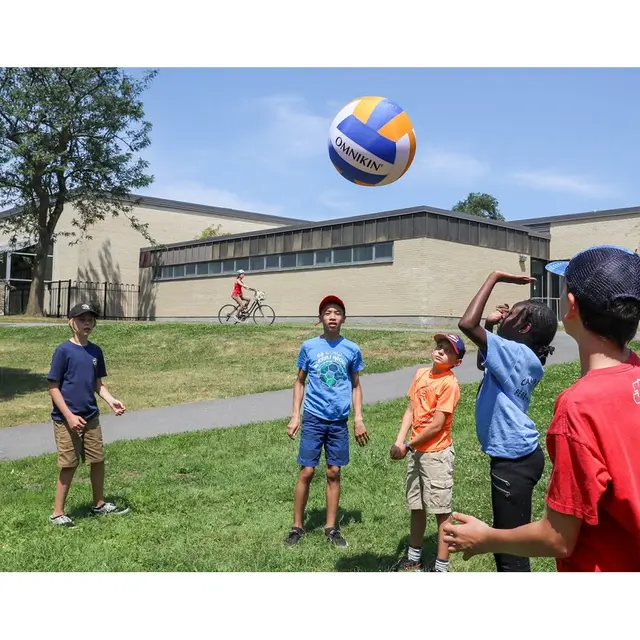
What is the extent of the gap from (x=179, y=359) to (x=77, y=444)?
12783 millimetres

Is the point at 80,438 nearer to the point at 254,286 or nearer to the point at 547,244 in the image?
the point at 254,286

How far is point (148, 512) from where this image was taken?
6.44 m

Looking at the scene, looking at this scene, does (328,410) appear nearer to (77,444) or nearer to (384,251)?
(77,444)

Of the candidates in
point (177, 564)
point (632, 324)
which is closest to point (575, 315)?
point (632, 324)

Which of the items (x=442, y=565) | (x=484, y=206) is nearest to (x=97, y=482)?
(x=442, y=565)

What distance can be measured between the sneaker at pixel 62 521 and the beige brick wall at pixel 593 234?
30.9m

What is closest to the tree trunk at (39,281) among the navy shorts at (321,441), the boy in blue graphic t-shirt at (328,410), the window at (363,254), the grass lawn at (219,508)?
the window at (363,254)

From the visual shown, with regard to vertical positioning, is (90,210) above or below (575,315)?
above

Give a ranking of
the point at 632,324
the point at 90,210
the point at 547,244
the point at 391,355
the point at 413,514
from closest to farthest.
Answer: the point at 632,324, the point at 413,514, the point at 391,355, the point at 547,244, the point at 90,210

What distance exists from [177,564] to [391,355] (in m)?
12.2

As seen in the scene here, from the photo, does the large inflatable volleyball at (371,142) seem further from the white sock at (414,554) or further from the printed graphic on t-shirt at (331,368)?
the white sock at (414,554)

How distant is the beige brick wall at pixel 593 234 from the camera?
33344 mm

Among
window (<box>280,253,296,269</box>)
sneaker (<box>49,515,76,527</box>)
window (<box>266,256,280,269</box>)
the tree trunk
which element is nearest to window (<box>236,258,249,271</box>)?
window (<box>266,256,280,269</box>)

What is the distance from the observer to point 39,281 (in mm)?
36000
